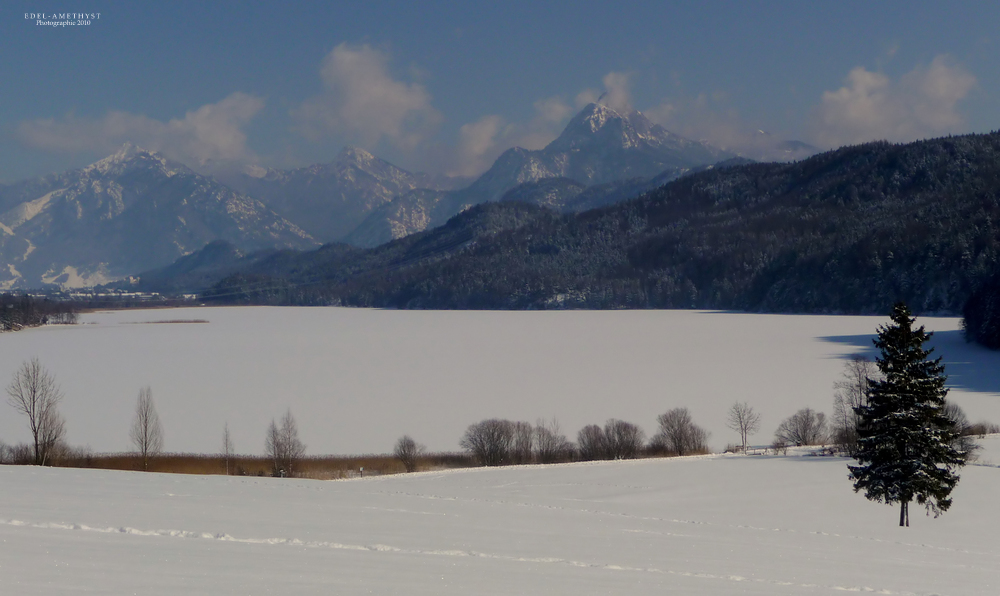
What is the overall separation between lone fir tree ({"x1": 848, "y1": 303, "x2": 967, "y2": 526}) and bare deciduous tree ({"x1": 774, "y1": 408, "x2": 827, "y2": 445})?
75.1ft

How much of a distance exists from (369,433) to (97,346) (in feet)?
342

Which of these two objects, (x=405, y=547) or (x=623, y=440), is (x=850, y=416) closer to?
(x=623, y=440)

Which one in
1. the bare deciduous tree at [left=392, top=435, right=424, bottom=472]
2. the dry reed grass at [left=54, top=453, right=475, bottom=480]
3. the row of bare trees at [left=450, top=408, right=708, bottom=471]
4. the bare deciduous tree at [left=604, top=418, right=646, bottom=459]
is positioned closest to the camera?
the dry reed grass at [left=54, top=453, right=475, bottom=480]

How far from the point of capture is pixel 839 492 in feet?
121

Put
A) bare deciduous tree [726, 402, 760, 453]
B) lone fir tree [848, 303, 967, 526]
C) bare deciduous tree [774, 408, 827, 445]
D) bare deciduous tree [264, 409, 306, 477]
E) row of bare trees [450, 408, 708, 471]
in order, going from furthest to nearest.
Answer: bare deciduous tree [726, 402, 760, 453] → bare deciduous tree [774, 408, 827, 445] → row of bare trees [450, 408, 708, 471] → bare deciduous tree [264, 409, 306, 477] → lone fir tree [848, 303, 967, 526]

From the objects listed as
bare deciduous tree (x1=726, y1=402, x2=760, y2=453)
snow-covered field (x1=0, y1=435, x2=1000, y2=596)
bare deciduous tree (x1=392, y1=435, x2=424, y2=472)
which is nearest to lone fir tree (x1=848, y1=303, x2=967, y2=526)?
snow-covered field (x1=0, y1=435, x2=1000, y2=596)

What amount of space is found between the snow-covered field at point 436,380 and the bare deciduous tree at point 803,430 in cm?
146

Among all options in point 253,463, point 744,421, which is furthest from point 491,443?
point 744,421

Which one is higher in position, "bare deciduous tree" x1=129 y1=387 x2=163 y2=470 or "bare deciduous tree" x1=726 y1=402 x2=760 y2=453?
"bare deciduous tree" x1=129 y1=387 x2=163 y2=470

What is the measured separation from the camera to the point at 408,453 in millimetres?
49000

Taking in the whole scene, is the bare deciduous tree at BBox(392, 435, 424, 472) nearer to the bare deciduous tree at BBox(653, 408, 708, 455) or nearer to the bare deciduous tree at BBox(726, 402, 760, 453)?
the bare deciduous tree at BBox(653, 408, 708, 455)

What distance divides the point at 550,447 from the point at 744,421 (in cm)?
1727

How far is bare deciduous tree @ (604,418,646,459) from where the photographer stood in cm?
5288

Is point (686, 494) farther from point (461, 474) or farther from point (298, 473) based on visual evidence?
point (298, 473)
